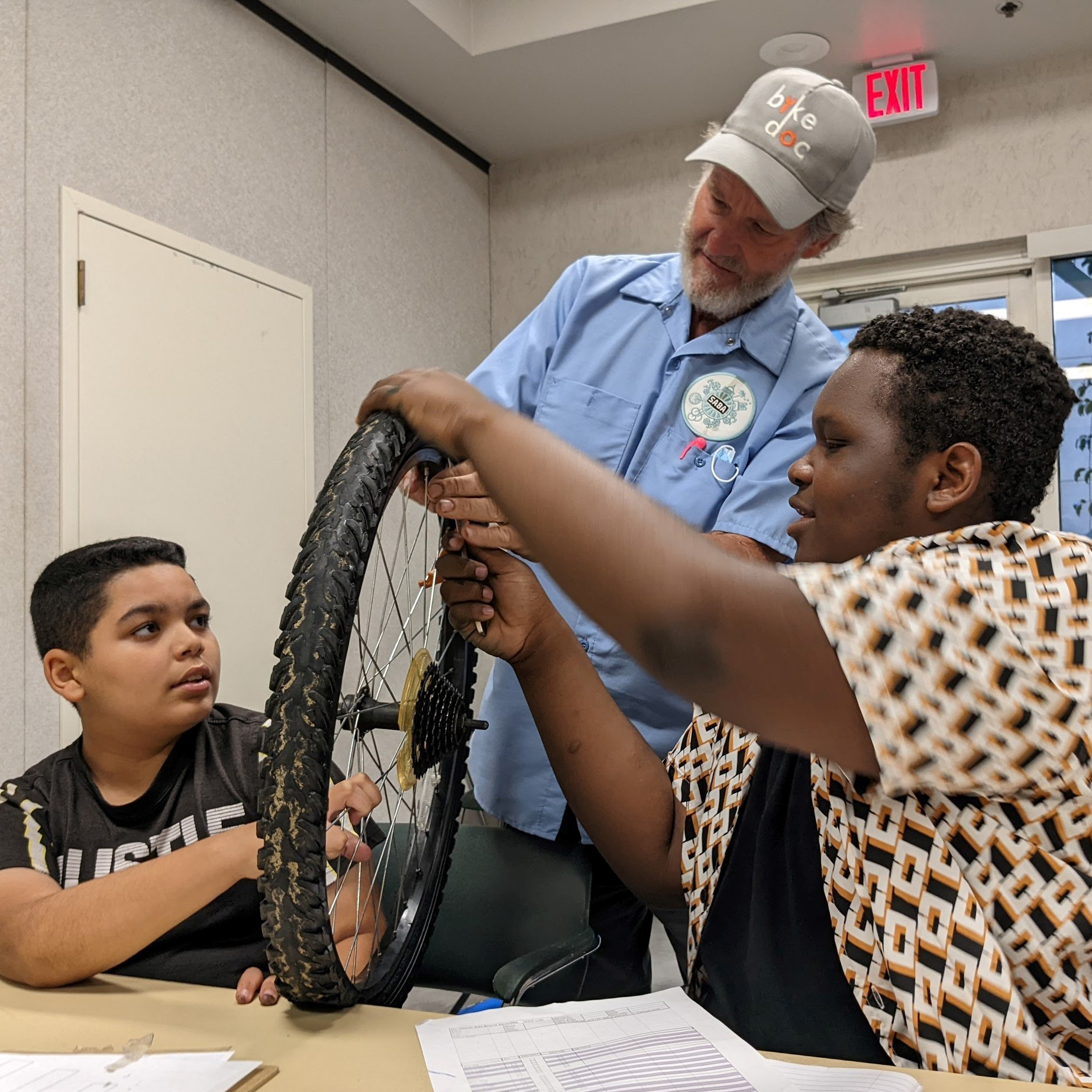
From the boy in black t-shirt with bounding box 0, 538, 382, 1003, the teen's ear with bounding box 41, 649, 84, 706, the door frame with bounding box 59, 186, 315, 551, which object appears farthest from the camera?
the door frame with bounding box 59, 186, 315, 551

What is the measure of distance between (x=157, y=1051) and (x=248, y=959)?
0.44m

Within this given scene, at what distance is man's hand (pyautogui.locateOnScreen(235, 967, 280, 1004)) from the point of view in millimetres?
878

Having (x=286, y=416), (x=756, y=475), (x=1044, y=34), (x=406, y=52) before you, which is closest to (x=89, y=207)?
(x=286, y=416)

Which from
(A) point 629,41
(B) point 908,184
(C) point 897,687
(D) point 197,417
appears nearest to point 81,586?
(C) point 897,687

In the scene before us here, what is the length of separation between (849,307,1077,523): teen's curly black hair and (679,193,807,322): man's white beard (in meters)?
0.77

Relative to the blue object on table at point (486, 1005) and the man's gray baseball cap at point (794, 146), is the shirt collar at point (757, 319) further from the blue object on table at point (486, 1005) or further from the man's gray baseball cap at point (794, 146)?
the blue object on table at point (486, 1005)

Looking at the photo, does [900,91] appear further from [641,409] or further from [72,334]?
[72,334]

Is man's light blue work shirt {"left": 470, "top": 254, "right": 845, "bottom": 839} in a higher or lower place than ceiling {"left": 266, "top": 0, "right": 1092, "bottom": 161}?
lower

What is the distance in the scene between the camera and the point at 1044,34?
352 centimetres

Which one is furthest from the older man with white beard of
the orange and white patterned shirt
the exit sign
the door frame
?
the exit sign

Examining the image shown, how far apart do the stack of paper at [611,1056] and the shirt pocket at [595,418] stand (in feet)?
3.17

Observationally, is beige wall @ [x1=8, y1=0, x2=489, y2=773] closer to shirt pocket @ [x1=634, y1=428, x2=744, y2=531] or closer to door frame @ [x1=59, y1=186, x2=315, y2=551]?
door frame @ [x1=59, y1=186, x2=315, y2=551]

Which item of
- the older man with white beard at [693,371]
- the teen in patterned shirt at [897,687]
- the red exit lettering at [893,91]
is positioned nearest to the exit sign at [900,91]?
the red exit lettering at [893,91]

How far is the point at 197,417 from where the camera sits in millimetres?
2777
